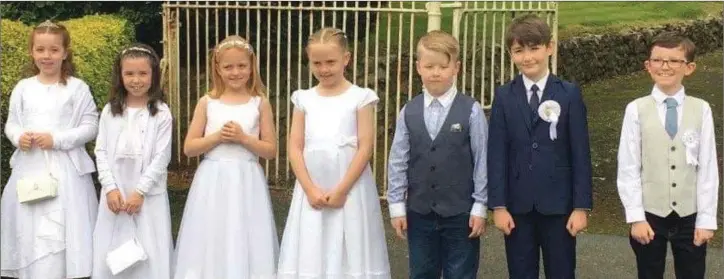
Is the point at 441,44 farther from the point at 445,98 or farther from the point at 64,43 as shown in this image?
the point at 64,43

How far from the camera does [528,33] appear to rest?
429 centimetres

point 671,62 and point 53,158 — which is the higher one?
point 671,62

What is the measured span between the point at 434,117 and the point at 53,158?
206 cm

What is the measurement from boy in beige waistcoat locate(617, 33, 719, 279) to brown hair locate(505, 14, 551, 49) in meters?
0.49

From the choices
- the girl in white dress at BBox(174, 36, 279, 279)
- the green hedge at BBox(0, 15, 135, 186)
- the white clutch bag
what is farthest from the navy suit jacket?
the green hedge at BBox(0, 15, 135, 186)

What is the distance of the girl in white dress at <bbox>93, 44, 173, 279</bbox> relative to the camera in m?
4.88

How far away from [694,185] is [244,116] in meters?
2.19

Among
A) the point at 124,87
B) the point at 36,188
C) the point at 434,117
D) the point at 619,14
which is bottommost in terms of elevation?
the point at 36,188

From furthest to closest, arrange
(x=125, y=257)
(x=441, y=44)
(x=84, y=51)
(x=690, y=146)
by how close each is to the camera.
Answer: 1. (x=84, y=51)
2. (x=125, y=257)
3. (x=441, y=44)
4. (x=690, y=146)

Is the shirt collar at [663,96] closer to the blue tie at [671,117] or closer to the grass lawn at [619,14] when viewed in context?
the blue tie at [671,117]

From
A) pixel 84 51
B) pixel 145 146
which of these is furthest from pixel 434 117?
pixel 84 51

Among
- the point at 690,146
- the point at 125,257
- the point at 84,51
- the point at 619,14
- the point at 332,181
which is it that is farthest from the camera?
the point at 619,14

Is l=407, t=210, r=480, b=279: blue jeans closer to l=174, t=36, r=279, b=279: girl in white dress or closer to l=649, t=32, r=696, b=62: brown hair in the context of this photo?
l=174, t=36, r=279, b=279: girl in white dress

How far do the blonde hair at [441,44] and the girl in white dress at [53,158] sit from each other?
1.90 metres
